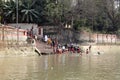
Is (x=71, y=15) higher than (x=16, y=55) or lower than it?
higher

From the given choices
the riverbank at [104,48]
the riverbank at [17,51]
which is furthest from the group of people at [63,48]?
the riverbank at [17,51]

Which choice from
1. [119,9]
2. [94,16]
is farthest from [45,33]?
[119,9]

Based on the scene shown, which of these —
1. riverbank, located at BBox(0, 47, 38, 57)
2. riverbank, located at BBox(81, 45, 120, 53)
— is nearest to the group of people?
riverbank, located at BBox(81, 45, 120, 53)

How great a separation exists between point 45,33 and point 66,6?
6141mm

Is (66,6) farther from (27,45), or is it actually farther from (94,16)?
(27,45)

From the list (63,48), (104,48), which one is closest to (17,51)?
(63,48)

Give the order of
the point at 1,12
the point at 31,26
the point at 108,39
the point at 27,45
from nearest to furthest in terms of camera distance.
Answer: the point at 27,45
the point at 31,26
the point at 1,12
the point at 108,39

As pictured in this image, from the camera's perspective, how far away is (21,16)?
205ft

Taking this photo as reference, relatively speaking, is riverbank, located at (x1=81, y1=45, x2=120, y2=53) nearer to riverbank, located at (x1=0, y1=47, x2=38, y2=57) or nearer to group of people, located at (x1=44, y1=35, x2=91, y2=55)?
group of people, located at (x1=44, y1=35, x2=91, y2=55)

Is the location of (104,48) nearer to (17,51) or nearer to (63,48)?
(63,48)

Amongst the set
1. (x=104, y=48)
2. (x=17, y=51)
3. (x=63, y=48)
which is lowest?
(x=104, y=48)

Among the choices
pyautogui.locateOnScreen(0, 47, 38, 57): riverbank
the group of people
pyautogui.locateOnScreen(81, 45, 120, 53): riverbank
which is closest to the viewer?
pyautogui.locateOnScreen(0, 47, 38, 57): riverbank

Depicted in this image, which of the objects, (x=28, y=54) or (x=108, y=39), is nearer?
(x=28, y=54)

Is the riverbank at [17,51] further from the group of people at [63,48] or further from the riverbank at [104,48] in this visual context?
the riverbank at [104,48]
